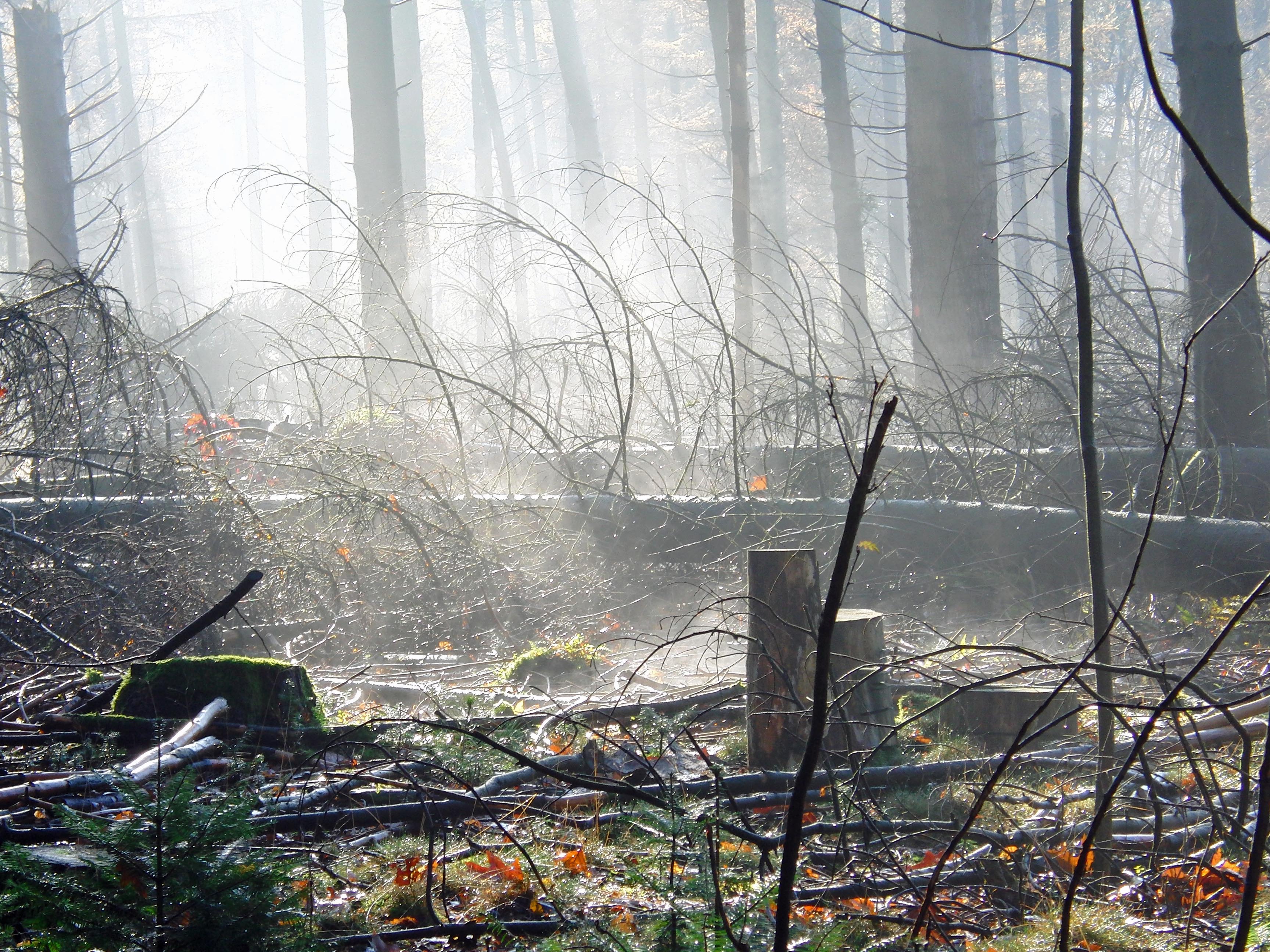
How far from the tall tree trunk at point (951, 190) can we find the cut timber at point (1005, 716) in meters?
5.93

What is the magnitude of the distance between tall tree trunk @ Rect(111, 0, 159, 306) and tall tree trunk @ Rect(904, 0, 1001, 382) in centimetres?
2983

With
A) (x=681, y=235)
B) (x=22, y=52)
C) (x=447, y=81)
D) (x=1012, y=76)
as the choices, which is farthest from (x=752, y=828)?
A: (x=447, y=81)

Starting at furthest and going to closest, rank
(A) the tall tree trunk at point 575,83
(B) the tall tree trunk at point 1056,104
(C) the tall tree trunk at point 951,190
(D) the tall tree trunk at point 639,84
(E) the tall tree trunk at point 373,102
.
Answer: (D) the tall tree trunk at point 639,84
(A) the tall tree trunk at point 575,83
(B) the tall tree trunk at point 1056,104
(E) the tall tree trunk at point 373,102
(C) the tall tree trunk at point 951,190

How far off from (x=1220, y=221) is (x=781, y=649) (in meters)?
5.50

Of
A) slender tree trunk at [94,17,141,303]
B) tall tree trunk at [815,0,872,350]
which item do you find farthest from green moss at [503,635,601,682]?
slender tree trunk at [94,17,141,303]

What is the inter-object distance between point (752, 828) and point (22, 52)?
1579cm

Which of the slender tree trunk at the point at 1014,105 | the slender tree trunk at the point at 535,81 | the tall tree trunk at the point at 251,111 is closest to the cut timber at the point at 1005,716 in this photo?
the slender tree trunk at the point at 1014,105

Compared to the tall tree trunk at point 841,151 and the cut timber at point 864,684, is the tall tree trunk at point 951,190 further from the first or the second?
the tall tree trunk at point 841,151

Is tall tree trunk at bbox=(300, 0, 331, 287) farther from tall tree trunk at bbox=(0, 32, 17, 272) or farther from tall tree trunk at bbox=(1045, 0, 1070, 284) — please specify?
tall tree trunk at bbox=(1045, 0, 1070, 284)

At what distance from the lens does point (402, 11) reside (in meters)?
24.7

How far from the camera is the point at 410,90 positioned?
26125mm

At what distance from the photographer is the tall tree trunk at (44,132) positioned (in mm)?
12711

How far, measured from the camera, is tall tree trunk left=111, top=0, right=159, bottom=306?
34.0m

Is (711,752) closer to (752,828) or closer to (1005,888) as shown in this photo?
(752,828)
